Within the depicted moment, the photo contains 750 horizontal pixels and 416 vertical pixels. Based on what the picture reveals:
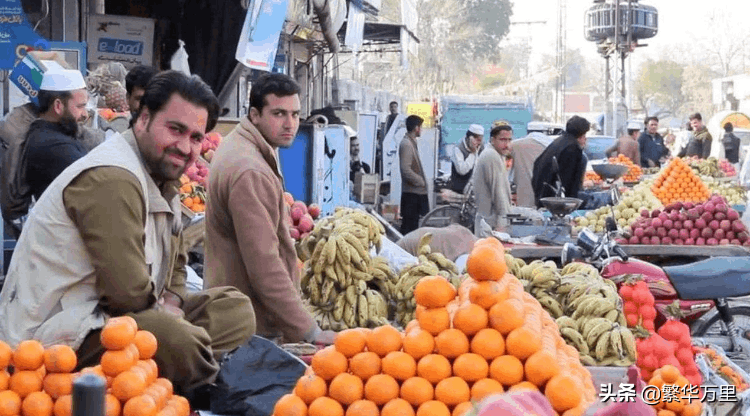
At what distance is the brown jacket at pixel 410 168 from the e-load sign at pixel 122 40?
531 cm

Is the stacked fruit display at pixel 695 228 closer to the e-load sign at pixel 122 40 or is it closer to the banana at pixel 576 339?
the banana at pixel 576 339

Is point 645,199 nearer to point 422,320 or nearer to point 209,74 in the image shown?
point 209,74

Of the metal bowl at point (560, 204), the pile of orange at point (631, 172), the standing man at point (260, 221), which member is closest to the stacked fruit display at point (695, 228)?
the metal bowl at point (560, 204)

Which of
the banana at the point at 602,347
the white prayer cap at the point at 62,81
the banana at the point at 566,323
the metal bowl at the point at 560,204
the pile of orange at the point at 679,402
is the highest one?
the white prayer cap at the point at 62,81

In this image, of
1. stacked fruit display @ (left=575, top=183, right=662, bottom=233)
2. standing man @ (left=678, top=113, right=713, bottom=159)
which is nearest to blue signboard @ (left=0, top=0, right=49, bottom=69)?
stacked fruit display @ (left=575, top=183, right=662, bottom=233)

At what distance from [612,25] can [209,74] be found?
70.8 ft

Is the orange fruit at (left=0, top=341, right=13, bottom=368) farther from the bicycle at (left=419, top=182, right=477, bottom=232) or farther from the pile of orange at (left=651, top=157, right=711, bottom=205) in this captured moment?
the bicycle at (left=419, top=182, right=477, bottom=232)

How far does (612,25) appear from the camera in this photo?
105 feet

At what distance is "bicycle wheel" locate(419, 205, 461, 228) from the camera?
16.1 metres

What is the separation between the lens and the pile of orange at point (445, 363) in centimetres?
338

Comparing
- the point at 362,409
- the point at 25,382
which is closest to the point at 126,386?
the point at 25,382

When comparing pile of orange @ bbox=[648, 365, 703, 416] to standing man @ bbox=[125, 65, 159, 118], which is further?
standing man @ bbox=[125, 65, 159, 118]

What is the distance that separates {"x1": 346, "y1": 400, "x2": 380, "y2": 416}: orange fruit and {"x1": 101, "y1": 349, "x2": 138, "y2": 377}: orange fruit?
28.2 inches

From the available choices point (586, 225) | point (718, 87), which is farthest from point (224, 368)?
point (718, 87)
